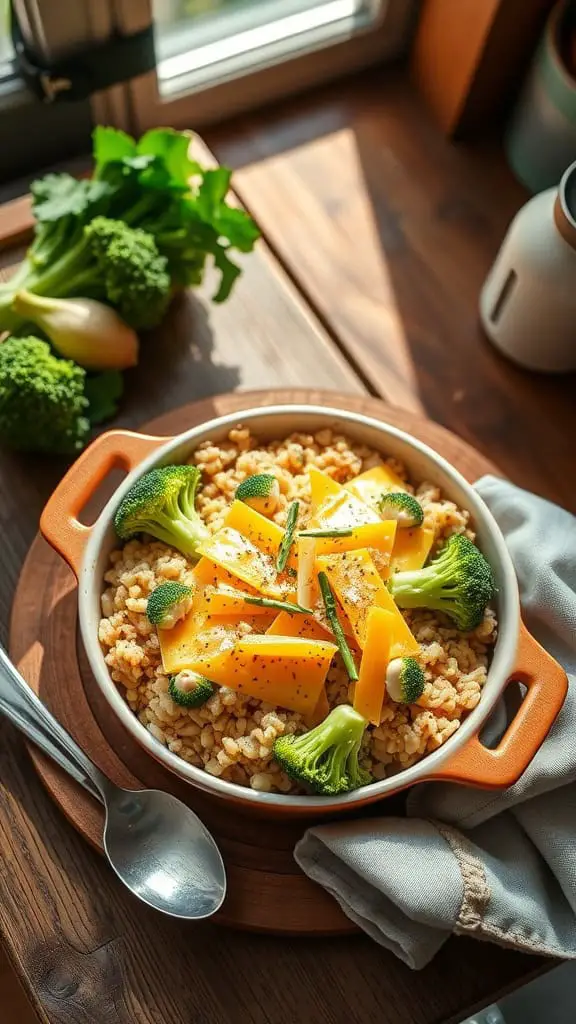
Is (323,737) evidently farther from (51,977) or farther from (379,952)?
(51,977)

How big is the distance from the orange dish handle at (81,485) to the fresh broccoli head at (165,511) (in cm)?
5

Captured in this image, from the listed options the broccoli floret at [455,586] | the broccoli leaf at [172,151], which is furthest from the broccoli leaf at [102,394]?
the broccoli floret at [455,586]

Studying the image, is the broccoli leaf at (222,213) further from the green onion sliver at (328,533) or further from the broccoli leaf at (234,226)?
the green onion sliver at (328,533)

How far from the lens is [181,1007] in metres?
1.07

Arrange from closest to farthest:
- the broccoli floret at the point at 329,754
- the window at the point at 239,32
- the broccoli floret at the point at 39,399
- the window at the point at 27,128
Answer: the broccoli floret at the point at 329,754 < the broccoli floret at the point at 39,399 < the window at the point at 27,128 < the window at the point at 239,32

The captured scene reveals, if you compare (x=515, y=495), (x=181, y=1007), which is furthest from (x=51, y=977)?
(x=515, y=495)

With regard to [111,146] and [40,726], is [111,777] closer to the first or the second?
[40,726]

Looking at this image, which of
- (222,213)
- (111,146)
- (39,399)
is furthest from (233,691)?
(111,146)

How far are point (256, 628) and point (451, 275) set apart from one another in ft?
2.66

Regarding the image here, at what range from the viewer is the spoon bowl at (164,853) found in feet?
3.51

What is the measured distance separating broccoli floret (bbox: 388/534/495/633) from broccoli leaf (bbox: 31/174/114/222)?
2.22 ft

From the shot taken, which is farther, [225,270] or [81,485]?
[225,270]

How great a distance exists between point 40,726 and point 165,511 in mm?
299

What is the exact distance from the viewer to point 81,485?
114 cm
